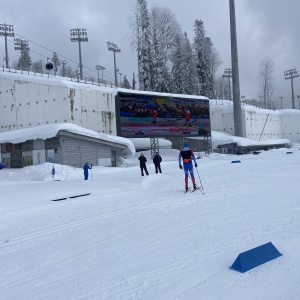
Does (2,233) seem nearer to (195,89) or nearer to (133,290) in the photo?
(133,290)

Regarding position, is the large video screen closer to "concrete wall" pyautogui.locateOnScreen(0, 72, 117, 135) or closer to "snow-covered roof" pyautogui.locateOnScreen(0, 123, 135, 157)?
"concrete wall" pyautogui.locateOnScreen(0, 72, 117, 135)

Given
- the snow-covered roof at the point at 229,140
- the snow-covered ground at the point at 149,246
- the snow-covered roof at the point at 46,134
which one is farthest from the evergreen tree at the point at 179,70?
the snow-covered ground at the point at 149,246

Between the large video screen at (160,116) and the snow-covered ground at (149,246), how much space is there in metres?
26.8

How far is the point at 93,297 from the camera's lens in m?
3.68

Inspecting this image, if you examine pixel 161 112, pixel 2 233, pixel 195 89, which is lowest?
pixel 2 233

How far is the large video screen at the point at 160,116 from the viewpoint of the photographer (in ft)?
122

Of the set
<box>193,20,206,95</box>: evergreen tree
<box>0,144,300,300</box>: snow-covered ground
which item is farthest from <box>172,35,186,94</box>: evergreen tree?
<box>0,144,300,300</box>: snow-covered ground

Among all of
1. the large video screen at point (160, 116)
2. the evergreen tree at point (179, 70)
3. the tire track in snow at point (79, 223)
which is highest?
the evergreen tree at point (179, 70)

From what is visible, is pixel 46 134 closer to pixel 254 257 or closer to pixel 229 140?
pixel 254 257

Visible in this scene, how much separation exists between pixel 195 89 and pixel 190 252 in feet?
227

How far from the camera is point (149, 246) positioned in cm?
548

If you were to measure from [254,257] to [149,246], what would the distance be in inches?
70.3

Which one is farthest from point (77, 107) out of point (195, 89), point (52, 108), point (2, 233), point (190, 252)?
point (195, 89)

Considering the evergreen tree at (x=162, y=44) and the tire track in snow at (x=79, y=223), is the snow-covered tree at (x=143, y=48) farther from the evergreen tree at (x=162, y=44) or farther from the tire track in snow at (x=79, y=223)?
the tire track in snow at (x=79, y=223)
